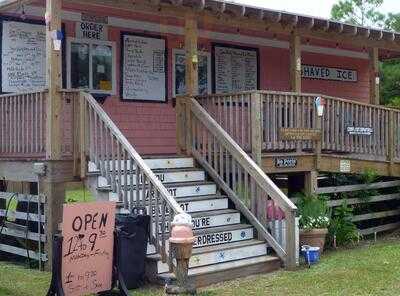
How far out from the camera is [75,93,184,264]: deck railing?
814 centimetres

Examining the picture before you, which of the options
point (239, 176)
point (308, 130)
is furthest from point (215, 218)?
point (308, 130)

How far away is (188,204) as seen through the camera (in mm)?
9484

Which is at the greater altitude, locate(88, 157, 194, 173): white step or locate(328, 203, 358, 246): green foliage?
locate(88, 157, 194, 173): white step

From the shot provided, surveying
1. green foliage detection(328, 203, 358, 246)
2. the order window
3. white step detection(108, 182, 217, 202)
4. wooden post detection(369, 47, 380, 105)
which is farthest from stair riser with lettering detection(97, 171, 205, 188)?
wooden post detection(369, 47, 380, 105)

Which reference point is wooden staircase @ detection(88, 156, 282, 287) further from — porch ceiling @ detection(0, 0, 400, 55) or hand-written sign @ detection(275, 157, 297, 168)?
porch ceiling @ detection(0, 0, 400, 55)

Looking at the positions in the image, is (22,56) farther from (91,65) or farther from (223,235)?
(223,235)

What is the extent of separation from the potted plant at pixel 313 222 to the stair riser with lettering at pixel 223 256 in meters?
0.81

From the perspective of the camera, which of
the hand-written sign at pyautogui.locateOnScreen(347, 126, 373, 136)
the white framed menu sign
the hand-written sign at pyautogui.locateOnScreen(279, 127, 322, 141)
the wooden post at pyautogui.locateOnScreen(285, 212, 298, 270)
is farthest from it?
the white framed menu sign

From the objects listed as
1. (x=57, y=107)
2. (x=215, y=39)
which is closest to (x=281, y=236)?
(x=57, y=107)

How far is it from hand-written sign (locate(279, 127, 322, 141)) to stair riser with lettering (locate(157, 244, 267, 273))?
209cm

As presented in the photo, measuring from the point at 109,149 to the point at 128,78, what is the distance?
3.17m

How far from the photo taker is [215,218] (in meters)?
9.52

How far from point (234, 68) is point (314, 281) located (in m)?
6.59

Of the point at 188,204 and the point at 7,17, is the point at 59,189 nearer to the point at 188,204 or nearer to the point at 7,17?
the point at 188,204
